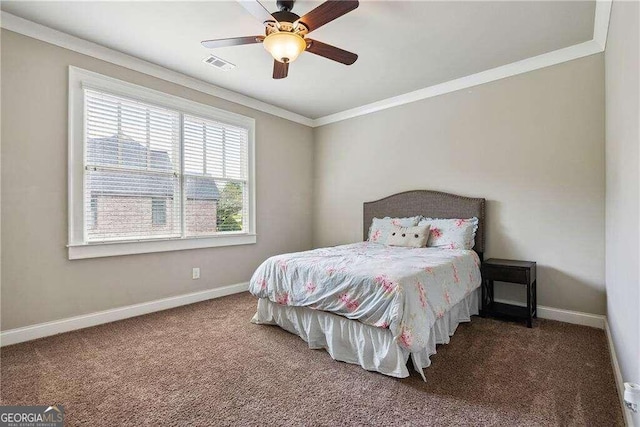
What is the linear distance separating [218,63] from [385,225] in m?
2.66

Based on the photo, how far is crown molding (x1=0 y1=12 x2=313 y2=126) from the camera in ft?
8.38

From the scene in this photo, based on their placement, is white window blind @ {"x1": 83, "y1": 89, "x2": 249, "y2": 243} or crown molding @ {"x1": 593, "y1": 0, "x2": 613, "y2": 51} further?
white window blind @ {"x1": 83, "y1": 89, "x2": 249, "y2": 243}

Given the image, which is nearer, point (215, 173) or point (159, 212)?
point (159, 212)

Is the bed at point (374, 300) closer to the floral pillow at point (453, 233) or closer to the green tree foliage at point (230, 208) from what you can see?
the floral pillow at point (453, 233)

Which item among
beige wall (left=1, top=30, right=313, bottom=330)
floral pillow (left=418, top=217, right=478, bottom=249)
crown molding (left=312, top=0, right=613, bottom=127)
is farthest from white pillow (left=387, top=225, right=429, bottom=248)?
beige wall (left=1, top=30, right=313, bottom=330)

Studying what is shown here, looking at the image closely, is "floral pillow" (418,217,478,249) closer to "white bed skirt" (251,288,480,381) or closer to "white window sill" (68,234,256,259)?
"white bed skirt" (251,288,480,381)

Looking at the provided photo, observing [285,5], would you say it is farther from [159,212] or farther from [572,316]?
[572,316]

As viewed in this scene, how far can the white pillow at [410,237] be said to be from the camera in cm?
342

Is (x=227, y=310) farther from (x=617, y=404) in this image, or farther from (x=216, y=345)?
(x=617, y=404)

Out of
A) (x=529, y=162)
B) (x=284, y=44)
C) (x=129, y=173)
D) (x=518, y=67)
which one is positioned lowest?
(x=129, y=173)

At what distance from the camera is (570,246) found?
296 centimetres

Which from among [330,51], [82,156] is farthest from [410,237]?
[82,156]

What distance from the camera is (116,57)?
3068 mm

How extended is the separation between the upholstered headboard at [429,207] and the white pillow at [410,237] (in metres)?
0.39
